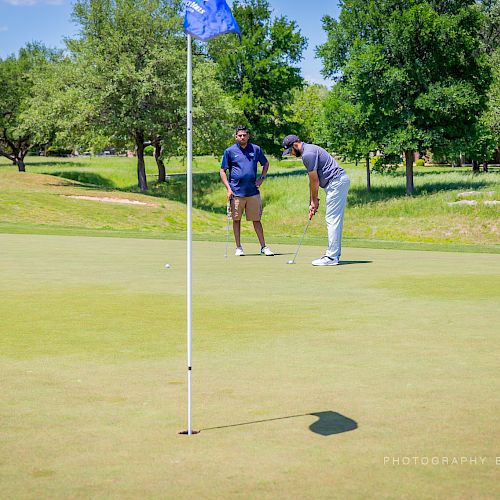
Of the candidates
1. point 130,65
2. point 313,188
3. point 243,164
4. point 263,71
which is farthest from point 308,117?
point 313,188

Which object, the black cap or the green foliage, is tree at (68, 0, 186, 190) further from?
the green foliage

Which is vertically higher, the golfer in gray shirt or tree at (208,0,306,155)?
tree at (208,0,306,155)

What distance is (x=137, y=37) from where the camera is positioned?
2072 inches

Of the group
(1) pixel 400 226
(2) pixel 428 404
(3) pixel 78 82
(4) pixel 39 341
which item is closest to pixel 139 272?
(4) pixel 39 341

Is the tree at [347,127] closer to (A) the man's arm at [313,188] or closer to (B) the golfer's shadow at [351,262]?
(B) the golfer's shadow at [351,262]

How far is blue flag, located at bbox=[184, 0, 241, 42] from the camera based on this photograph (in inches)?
232

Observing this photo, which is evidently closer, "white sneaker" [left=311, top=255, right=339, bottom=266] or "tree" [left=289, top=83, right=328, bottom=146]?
"white sneaker" [left=311, top=255, right=339, bottom=266]

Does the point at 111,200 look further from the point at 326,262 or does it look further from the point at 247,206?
the point at 326,262

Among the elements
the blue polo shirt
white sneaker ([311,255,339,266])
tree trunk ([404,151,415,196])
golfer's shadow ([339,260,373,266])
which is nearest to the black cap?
white sneaker ([311,255,339,266])

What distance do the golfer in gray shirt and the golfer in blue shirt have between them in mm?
1591

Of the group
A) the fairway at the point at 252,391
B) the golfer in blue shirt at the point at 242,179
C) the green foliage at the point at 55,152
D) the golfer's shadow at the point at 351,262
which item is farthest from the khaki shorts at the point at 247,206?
the green foliage at the point at 55,152

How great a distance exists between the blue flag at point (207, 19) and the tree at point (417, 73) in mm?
43507

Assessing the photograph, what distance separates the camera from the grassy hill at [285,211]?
Result: 3116 cm

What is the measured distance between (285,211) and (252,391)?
46.8 meters
